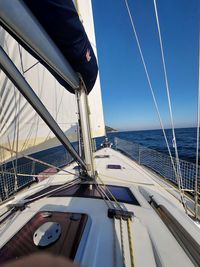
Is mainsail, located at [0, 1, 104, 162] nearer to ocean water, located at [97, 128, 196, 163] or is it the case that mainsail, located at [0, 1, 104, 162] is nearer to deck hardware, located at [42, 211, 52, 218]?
deck hardware, located at [42, 211, 52, 218]

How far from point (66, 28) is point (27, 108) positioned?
1.31 m

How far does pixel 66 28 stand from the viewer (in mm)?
1248

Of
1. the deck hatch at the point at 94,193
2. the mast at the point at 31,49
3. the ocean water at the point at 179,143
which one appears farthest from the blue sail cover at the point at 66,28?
the ocean water at the point at 179,143

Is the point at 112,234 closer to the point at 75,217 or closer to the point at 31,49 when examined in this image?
the point at 75,217

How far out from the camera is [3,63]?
86 cm

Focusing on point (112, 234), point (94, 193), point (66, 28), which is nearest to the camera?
point (112, 234)

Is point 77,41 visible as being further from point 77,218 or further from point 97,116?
point 97,116

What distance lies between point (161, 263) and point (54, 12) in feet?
5.36

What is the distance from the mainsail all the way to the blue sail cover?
23.5 inches

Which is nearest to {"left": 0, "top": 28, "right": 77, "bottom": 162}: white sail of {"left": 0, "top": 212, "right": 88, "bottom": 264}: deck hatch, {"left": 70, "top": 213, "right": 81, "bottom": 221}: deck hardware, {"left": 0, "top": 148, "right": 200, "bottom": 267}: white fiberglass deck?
{"left": 0, "top": 148, "right": 200, "bottom": 267}: white fiberglass deck

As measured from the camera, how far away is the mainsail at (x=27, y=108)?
1.86 meters

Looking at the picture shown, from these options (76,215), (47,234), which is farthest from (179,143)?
(47,234)

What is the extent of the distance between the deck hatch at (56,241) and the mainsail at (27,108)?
0.92 meters

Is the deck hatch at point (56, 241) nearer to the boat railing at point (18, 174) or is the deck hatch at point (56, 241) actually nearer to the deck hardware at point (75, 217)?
the deck hardware at point (75, 217)
